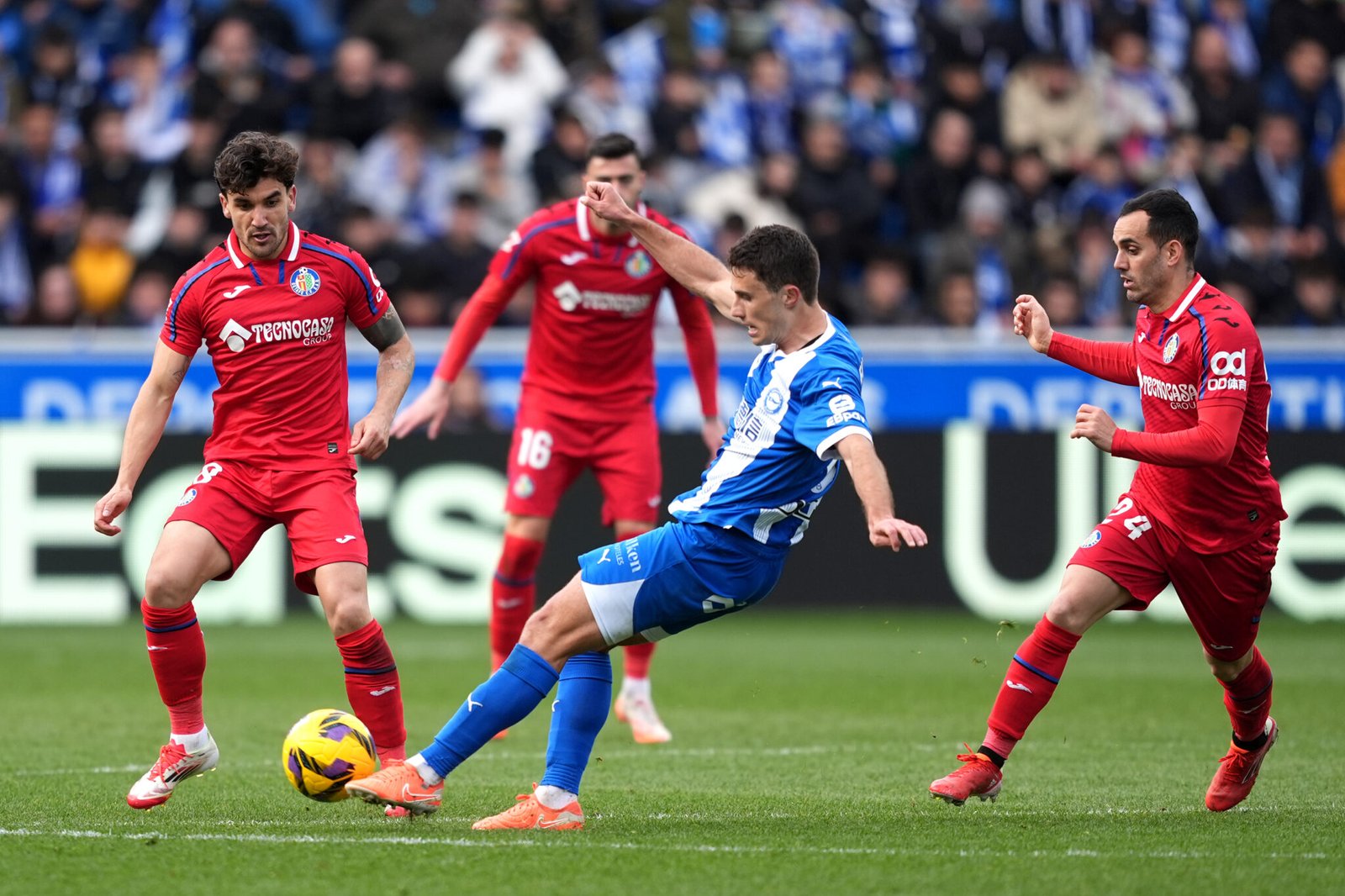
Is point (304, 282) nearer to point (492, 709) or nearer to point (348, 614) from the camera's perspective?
point (348, 614)

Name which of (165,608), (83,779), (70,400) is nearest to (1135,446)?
(165,608)

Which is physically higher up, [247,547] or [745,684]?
[247,547]

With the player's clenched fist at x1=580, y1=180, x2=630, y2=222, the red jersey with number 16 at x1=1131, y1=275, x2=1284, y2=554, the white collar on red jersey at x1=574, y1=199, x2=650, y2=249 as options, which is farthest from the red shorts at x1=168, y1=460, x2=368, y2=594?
the red jersey with number 16 at x1=1131, y1=275, x2=1284, y2=554

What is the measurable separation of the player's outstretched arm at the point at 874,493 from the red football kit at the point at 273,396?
206 centimetres

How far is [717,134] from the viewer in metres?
18.6

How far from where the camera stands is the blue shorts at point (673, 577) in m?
6.45

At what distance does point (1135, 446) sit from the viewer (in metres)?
6.70

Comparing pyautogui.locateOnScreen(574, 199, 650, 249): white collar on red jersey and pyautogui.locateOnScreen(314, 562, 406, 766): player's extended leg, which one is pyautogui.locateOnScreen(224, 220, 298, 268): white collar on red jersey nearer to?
pyautogui.locateOnScreen(314, 562, 406, 766): player's extended leg

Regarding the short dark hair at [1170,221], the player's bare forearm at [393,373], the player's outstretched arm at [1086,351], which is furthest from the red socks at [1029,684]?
the player's bare forearm at [393,373]

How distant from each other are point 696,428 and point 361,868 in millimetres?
10002

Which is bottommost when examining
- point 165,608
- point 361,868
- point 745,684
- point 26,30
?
point 745,684

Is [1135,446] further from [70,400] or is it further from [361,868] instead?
[70,400]

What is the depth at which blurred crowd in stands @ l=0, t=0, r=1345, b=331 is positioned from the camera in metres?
17.1

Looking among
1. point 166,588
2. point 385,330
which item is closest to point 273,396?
point 385,330
